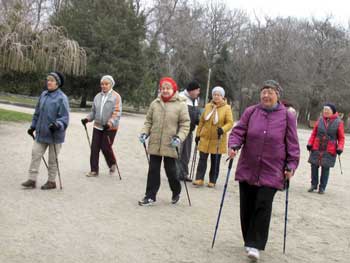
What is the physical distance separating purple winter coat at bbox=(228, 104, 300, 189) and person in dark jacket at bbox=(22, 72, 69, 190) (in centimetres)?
348

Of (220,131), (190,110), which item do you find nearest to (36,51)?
(190,110)

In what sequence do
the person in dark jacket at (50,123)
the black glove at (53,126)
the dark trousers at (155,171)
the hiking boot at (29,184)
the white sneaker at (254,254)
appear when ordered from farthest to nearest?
1. the hiking boot at (29,184)
2. the person in dark jacket at (50,123)
3. the black glove at (53,126)
4. the dark trousers at (155,171)
5. the white sneaker at (254,254)

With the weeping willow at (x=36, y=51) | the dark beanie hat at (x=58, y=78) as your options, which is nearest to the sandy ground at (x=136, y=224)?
the dark beanie hat at (x=58, y=78)

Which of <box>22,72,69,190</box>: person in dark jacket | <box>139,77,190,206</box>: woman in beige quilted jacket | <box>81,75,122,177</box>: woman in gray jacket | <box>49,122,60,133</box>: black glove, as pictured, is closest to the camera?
<box>139,77,190,206</box>: woman in beige quilted jacket

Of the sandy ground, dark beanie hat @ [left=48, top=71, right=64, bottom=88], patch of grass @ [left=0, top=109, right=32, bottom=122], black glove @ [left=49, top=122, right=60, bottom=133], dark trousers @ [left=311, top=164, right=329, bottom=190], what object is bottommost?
the sandy ground

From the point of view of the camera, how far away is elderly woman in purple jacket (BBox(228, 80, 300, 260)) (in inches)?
209

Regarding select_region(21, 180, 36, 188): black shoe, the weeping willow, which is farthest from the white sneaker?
the weeping willow

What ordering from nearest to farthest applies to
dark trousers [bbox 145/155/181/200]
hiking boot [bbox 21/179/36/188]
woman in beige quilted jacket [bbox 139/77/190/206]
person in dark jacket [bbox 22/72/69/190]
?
woman in beige quilted jacket [bbox 139/77/190/206] < dark trousers [bbox 145/155/181/200] < person in dark jacket [bbox 22/72/69/190] < hiking boot [bbox 21/179/36/188]

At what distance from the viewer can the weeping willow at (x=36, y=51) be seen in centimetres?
1688

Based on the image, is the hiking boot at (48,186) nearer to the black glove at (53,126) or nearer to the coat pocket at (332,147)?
the black glove at (53,126)

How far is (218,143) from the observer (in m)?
9.39

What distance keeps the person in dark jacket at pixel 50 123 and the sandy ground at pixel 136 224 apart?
406 mm

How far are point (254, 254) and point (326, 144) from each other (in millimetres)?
5431

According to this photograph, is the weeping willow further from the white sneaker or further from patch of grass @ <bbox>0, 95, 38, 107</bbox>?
patch of grass @ <bbox>0, 95, 38, 107</bbox>
